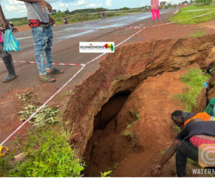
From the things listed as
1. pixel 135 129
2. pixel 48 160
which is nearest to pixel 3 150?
pixel 48 160

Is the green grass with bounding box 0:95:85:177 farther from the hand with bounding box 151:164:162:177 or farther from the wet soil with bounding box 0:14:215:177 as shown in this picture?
the hand with bounding box 151:164:162:177

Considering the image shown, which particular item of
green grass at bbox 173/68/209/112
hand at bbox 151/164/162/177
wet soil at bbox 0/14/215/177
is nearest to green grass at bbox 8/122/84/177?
wet soil at bbox 0/14/215/177

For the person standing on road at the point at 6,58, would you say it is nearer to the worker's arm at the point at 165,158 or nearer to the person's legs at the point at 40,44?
the person's legs at the point at 40,44

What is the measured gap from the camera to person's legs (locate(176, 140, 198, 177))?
2293 millimetres

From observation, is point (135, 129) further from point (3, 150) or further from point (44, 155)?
point (3, 150)

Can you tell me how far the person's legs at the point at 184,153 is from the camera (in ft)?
7.52

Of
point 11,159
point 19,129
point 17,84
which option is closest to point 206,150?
point 11,159

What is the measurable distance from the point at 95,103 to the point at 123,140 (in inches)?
57.4

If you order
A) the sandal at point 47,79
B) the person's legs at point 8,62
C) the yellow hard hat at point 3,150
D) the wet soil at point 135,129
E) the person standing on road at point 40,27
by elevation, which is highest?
the person standing on road at point 40,27

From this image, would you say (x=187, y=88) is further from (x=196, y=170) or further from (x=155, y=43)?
(x=196, y=170)

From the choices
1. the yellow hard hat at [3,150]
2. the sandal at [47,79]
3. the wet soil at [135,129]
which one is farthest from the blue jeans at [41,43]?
the yellow hard hat at [3,150]

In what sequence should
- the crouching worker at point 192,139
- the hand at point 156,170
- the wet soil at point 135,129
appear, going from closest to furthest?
the crouching worker at point 192,139, the hand at point 156,170, the wet soil at point 135,129

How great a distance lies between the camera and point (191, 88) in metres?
6.22

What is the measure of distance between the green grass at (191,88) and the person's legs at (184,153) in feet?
9.83
